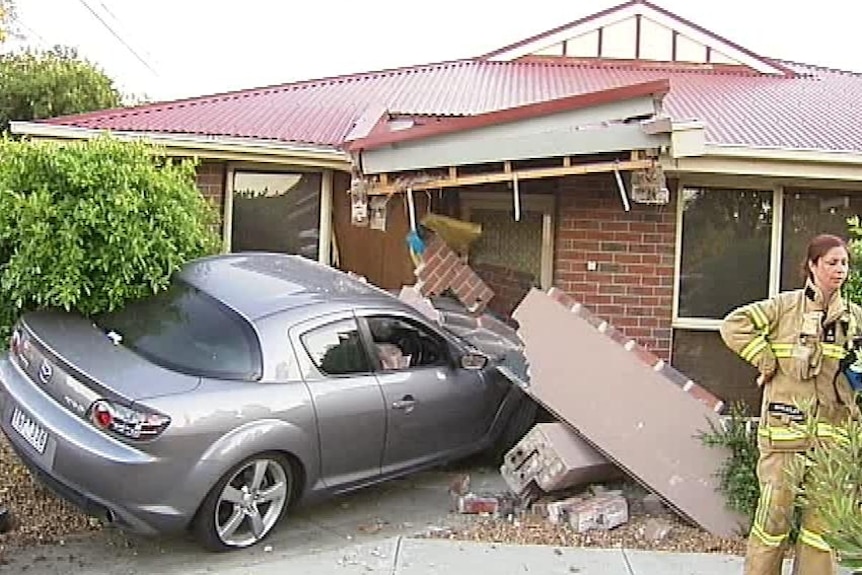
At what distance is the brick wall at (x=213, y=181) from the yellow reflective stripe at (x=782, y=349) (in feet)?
19.1

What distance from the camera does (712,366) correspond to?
8883 millimetres

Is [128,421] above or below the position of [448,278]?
below

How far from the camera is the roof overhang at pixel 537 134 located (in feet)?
22.5

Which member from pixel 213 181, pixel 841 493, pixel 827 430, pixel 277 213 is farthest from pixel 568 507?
pixel 213 181

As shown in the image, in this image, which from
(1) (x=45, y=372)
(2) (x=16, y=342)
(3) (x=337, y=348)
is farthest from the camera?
(3) (x=337, y=348)

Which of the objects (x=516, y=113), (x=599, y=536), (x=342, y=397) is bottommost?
(x=599, y=536)

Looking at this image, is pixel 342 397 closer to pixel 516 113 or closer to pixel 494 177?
pixel 494 177

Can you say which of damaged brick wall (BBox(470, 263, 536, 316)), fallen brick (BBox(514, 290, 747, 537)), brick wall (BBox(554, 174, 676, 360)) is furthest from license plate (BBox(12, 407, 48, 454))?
brick wall (BBox(554, 174, 676, 360))

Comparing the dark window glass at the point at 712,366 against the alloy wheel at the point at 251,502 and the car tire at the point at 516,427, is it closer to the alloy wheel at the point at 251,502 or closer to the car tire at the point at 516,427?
the car tire at the point at 516,427

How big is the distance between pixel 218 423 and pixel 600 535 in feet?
8.33

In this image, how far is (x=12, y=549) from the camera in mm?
5418

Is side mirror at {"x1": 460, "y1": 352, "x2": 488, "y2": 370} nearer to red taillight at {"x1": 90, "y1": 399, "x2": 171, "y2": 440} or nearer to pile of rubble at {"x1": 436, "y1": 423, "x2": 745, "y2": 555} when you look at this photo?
pile of rubble at {"x1": 436, "y1": 423, "x2": 745, "y2": 555}

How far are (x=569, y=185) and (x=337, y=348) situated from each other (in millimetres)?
3560

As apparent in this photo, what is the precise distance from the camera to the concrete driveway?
5266mm
